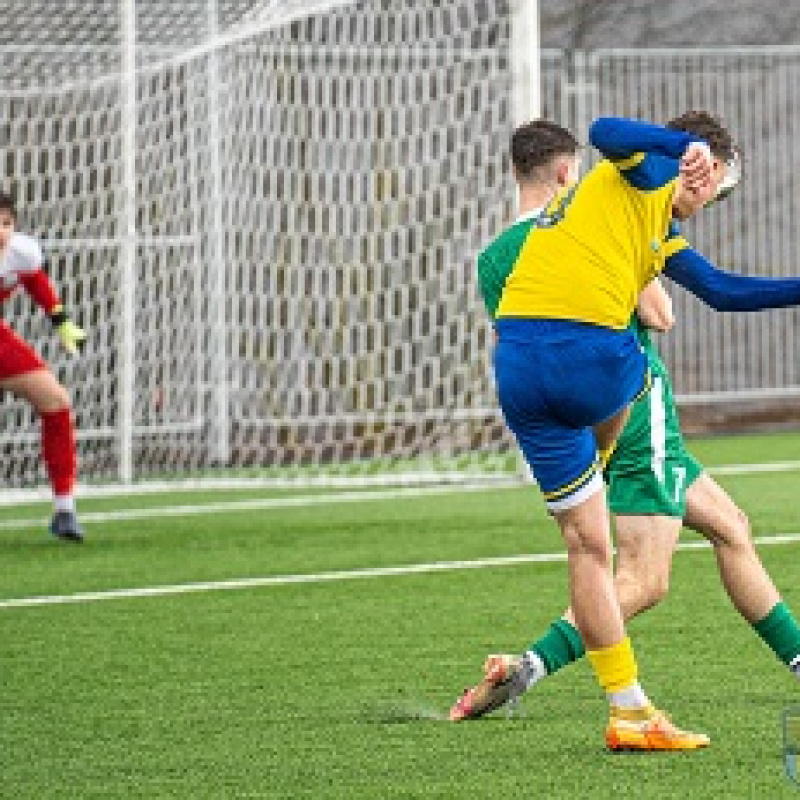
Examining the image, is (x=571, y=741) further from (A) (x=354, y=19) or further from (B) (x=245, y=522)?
(A) (x=354, y=19)

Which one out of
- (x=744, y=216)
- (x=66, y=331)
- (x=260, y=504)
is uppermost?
(x=66, y=331)

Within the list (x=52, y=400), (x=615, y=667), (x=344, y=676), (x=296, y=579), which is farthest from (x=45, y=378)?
(x=615, y=667)

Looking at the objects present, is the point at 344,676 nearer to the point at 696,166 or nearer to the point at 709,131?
the point at 709,131

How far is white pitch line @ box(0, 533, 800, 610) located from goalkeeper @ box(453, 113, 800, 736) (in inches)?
142

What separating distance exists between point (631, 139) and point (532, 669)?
1498 mm

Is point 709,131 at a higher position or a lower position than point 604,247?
higher

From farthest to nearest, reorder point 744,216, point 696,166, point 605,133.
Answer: point 744,216
point 696,166
point 605,133

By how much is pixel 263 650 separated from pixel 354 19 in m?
8.69

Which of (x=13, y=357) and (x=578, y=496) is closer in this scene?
(x=578, y=496)

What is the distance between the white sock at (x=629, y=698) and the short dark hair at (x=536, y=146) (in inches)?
60.3

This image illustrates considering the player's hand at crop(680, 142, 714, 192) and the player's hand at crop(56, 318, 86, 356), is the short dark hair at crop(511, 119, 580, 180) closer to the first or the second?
the player's hand at crop(680, 142, 714, 192)

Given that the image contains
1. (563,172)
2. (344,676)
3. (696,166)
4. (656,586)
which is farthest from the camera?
(344,676)

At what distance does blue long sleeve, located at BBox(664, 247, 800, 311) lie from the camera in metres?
6.28

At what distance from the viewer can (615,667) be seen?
6383mm
